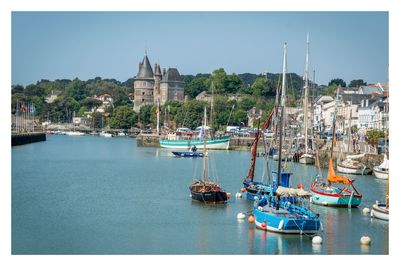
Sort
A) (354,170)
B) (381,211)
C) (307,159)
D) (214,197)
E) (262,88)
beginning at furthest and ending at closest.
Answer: (262,88)
(307,159)
(354,170)
(214,197)
(381,211)

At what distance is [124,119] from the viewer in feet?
339

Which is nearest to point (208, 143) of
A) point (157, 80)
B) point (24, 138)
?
point (24, 138)

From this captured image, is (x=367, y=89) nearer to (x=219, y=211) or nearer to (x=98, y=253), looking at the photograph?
(x=219, y=211)

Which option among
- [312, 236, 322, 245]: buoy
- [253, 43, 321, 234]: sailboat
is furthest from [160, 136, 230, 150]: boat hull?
[312, 236, 322, 245]: buoy

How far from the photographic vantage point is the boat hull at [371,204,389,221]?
2359 cm

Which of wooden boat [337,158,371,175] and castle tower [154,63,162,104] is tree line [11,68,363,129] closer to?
castle tower [154,63,162,104]

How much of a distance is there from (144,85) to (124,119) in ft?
20.5

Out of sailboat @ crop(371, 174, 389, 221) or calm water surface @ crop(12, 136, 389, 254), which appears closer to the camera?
calm water surface @ crop(12, 136, 389, 254)

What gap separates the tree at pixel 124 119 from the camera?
103 metres

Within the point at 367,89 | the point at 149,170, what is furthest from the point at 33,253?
the point at 367,89

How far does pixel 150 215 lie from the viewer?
2544 centimetres

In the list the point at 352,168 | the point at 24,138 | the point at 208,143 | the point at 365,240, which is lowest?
the point at 365,240

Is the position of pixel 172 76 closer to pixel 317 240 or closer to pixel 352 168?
pixel 352 168

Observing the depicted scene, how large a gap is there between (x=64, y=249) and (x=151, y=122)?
77828 millimetres
